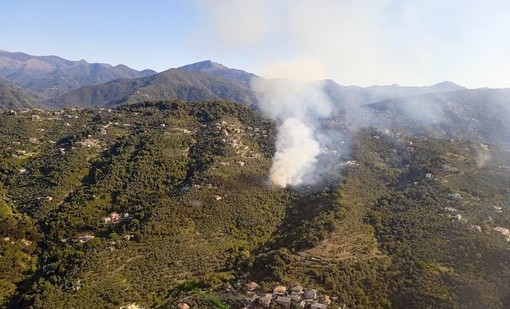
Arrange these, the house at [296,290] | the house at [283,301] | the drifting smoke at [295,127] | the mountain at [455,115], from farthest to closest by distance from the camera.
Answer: the mountain at [455,115] < the drifting smoke at [295,127] < the house at [296,290] < the house at [283,301]

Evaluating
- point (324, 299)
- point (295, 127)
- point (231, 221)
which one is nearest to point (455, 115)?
point (295, 127)

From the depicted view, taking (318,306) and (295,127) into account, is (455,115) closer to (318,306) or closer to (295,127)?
(295,127)

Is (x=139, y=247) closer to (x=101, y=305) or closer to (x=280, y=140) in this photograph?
(x=101, y=305)

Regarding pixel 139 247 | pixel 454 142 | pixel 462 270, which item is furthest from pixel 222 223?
pixel 454 142

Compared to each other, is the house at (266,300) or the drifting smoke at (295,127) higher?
the drifting smoke at (295,127)

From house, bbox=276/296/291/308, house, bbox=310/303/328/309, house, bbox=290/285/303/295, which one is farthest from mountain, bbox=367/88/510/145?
house, bbox=276/296/291/308

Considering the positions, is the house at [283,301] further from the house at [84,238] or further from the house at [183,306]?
the house at [84,238]

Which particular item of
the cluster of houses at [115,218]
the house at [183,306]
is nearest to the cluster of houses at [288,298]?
the house at [183,306]
